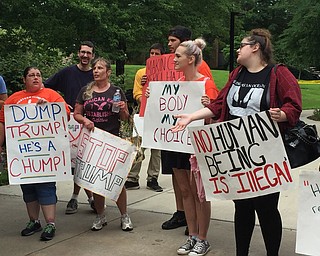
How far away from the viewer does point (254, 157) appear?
3842 millimetres

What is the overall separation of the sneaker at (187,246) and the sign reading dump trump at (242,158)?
0.63m

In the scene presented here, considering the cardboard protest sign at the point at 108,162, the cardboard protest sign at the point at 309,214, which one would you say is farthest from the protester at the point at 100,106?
the cardboard protest sign at the point at 309,214

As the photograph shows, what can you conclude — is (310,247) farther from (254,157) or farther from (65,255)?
(65,255)


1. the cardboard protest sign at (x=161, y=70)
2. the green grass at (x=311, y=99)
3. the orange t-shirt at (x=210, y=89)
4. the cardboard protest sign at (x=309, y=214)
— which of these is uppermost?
the cardboard protest sign at (x=161, y=70)

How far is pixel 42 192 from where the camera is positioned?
196 inches

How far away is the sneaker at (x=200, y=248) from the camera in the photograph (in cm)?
448

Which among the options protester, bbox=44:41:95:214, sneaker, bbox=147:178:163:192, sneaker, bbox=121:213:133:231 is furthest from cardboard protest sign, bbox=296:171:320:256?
sneaker, bbox=147:178:163:192

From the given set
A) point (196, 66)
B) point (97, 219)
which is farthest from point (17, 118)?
point (196, 66)

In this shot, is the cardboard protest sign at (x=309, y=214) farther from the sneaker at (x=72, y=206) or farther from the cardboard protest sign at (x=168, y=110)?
the sneaker at (x=72, y=206)

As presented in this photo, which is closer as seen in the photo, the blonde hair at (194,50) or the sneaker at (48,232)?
the blonde hair at (194,50)

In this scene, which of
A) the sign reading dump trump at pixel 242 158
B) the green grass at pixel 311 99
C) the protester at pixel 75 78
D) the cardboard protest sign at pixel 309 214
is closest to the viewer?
the cardboard protest sign at pixel 309 214

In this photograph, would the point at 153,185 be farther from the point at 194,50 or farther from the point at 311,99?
the point at 311,99

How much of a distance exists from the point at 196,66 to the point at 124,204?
63.3 inches

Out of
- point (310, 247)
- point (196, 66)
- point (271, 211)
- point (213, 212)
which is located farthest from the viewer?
point (213, 212)
